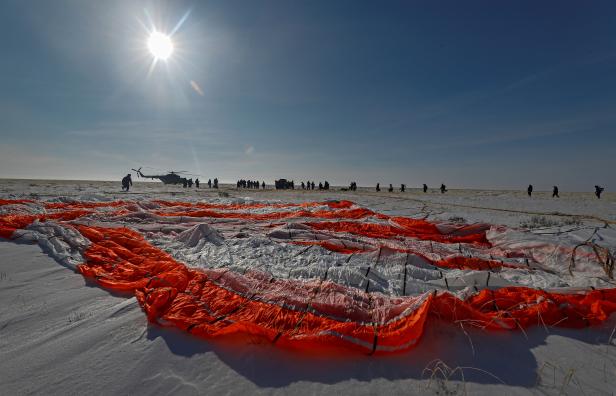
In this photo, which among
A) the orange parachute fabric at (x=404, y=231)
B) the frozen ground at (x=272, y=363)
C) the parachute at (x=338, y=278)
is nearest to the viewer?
the frozen ground at (x=272, y=363)

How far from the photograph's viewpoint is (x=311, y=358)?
6.73ft

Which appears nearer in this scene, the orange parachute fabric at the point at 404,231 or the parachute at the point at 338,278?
the parachute at the point at 338,278

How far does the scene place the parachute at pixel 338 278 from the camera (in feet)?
7.63

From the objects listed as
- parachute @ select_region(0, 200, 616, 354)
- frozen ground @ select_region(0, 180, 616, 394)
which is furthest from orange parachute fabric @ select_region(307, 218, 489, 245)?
frozen ground @ select_region(0, 180, 616, 394)

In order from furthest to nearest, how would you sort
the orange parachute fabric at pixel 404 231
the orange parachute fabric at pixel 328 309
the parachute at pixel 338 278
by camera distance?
the orange parachute fabric at pixel 404 231 < the parachute at pixel 338 278 < the orange parachute fabric at pixel 328 309

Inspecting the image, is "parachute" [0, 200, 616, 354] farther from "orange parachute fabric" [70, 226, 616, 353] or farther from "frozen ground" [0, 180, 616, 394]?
"frozen ground" [0, 180, 616, 394]

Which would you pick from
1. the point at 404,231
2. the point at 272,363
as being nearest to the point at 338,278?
the point at 272,363

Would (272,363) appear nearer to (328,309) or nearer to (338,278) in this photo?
(328,309)

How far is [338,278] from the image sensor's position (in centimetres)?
355

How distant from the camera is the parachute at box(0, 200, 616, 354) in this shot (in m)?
2.32

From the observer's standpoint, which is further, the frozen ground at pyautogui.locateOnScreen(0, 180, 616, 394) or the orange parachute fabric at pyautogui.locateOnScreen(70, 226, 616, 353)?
the orange parachute fabric at pyautogui.locateOnScreen(70, 226, 616, 353)

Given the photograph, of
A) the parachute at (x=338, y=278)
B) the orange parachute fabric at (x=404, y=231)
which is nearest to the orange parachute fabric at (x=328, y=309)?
the parachute at (x=338, y=278)

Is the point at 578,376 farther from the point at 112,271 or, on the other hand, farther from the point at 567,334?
the point at 112,271

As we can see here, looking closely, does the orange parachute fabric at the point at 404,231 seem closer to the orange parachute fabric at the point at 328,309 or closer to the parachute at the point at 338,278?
the parachute at the point at 338,278
